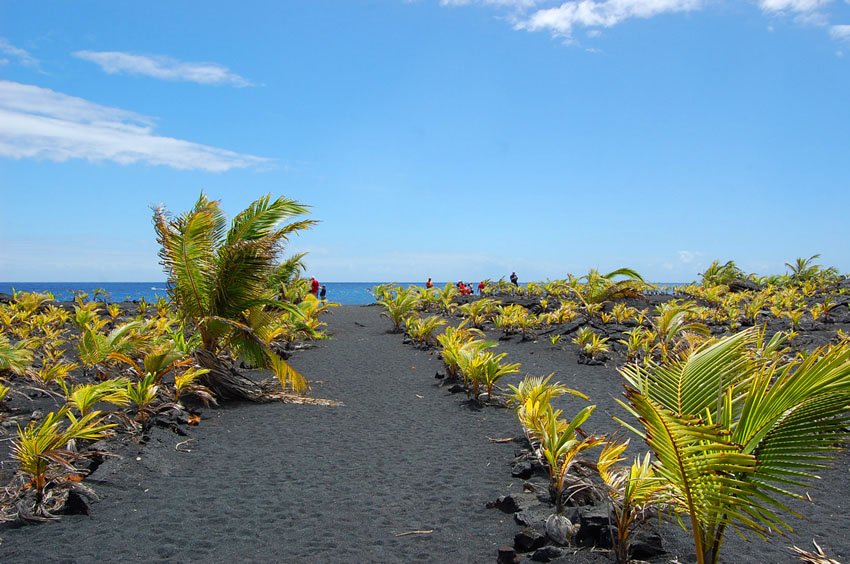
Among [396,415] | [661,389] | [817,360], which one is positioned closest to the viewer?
[817,360]

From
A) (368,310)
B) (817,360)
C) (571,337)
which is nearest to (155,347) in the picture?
(817,360)

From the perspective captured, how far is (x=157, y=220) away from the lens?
315 inches

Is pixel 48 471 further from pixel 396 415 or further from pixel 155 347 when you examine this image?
pixel 396 415

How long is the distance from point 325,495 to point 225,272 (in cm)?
435

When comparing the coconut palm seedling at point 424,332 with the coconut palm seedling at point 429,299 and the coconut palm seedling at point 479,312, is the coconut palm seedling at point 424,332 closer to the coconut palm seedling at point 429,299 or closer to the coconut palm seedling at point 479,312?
the coconut palm seedling at point 479,312

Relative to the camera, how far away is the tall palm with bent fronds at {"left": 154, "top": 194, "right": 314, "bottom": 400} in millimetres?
7953

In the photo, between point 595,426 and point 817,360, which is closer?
point 817,360

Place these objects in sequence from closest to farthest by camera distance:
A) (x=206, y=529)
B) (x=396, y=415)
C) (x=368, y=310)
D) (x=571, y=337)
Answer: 1. (x=206, y=529)
2. (x=396, y=415)
3. (x=571, y=337)
4. (x=368, y=310)

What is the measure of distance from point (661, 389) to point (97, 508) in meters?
4.13

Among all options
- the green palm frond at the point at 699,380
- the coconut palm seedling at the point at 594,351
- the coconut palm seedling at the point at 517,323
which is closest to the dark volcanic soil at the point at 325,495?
the green palm frond at the point at 699,380

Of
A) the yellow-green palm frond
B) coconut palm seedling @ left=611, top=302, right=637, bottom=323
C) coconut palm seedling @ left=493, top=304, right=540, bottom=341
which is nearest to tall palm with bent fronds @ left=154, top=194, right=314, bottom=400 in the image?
the yellow-green palm frond

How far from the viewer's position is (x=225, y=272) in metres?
8.09

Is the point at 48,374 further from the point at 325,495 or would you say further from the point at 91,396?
the point at 325,495

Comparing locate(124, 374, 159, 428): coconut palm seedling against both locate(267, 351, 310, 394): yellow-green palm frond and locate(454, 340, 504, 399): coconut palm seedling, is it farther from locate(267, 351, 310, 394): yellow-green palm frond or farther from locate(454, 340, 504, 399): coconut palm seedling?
locate(454, 340, 504, 399): coconut palm seedling
